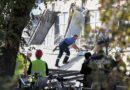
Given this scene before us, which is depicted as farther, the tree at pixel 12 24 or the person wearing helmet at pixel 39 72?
the person wearing helmet at pixel 39 72

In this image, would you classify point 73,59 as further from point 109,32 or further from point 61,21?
point 109,32

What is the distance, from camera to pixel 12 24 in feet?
32.3

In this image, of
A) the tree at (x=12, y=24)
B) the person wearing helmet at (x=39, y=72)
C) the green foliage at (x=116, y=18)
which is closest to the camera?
the green foliage at (x=116, y=18)

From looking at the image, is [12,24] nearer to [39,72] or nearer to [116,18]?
[39,72]

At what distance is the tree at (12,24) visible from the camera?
382 inches

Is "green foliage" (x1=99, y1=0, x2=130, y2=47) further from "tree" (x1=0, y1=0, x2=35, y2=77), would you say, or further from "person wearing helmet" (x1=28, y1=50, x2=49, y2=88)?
"person wearing helmet" (x1=28, y1=50, x2=49, y2=88)

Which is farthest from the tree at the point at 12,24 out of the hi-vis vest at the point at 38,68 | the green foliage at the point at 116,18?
the green foliage at the point at 116,18

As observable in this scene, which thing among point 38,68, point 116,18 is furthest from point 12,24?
point 116,18

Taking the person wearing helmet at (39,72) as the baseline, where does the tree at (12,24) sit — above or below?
above

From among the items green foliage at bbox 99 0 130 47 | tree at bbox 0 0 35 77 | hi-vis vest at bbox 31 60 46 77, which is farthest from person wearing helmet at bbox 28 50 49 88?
green foliage at bbox 99 0 130 47

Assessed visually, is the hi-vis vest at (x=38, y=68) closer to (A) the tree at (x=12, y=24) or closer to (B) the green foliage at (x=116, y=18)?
(A) the tree at (x=12, y=24)

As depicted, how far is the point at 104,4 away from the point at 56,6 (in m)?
28.5

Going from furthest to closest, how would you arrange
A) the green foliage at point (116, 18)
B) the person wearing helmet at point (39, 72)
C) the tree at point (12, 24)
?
1. the person wearing helmet at point (39, 72)
2. the tree at point (12, 24)
3. the green foliage at point (116, 18)

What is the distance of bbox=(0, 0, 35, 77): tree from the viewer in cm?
970
